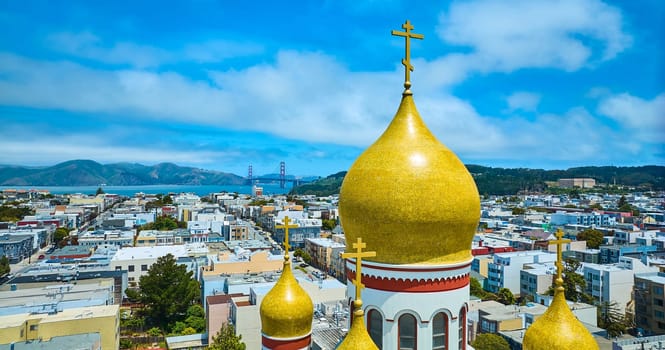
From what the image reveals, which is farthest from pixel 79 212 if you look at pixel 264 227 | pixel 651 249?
pixel 651 249

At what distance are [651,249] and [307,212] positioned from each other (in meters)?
65.8

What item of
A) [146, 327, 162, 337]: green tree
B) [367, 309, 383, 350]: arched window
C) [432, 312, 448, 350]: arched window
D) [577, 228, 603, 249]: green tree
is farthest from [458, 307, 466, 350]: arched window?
[577, 228, 603, 249]: green tree

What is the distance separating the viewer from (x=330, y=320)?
34031 mm

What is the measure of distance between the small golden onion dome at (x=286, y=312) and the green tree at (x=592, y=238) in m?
64.8

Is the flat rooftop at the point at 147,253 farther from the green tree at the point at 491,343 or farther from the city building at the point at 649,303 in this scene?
the city building at the point at 649,303

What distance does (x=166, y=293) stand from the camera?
4106 cm

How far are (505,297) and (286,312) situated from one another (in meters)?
38.1

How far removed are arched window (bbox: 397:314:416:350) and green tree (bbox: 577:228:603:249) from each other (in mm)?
64974

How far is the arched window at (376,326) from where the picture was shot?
11.5 meters

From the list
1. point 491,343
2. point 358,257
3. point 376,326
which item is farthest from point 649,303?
point 358,257

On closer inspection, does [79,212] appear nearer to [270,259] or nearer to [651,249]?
[270,259]

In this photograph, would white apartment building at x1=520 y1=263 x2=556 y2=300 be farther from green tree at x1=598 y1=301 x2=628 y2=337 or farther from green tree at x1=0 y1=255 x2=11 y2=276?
green tree at x1=0 y1=255 x2=11 y2=276

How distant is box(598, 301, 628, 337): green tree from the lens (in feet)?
125

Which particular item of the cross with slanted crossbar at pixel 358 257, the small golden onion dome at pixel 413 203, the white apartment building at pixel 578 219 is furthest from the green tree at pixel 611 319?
the white apartment building at pixel 578 219
